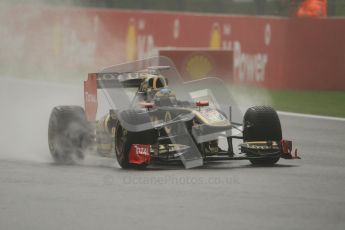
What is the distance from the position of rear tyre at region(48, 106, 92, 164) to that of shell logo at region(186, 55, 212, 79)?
855 centimetres

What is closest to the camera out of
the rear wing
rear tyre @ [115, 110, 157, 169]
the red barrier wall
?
rear tyre @ [115, 110, 157, 169]

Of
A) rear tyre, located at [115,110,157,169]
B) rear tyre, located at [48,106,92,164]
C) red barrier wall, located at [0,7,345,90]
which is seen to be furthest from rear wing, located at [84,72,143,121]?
red barrier wall, located at [0,7,345,90]

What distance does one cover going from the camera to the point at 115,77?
1291 centimetres

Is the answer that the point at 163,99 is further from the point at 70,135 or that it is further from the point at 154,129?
the point at 70,135

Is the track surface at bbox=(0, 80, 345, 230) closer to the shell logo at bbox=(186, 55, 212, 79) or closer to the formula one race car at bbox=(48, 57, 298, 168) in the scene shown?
the formula one race car at bbox=(48, 57, 298, 168)

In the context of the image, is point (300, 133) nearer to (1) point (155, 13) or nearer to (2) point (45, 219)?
(2) point (45, 219)

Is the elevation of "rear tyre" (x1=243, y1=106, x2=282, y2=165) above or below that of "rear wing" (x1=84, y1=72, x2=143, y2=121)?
below

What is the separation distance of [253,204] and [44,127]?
7.03 metres

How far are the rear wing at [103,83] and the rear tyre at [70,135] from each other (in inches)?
7.1

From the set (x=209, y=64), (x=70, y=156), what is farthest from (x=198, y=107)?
(x=209, y=64)

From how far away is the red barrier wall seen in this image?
71.6 feet

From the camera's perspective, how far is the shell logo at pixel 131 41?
25.8 m

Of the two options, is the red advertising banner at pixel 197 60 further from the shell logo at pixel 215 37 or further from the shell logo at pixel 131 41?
the shell logo at pixel 131 41

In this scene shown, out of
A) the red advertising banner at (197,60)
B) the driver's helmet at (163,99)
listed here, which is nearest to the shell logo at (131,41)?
the red advertising banner at (197,60)
